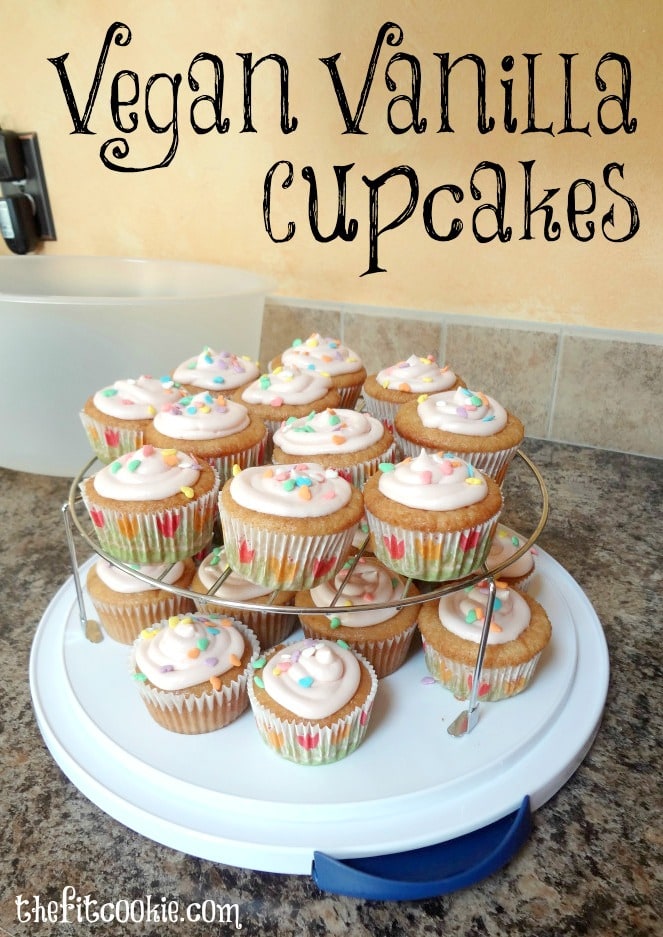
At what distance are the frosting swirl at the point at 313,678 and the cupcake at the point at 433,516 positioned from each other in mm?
129

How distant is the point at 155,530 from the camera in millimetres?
781

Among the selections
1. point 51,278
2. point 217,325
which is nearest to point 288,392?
point 217,325

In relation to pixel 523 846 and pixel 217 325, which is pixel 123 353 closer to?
pixel 217 325

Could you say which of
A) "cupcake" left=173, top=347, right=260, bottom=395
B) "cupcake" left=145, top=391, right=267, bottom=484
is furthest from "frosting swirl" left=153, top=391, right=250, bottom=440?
"cupcake" left=173, top=347, right=260, bottom=395

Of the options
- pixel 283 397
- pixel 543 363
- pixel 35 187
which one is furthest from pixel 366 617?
pixel 35 187

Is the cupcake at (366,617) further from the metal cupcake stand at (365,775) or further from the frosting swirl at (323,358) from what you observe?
the frosting swirl at (323,358)

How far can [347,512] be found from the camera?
73 centimetres

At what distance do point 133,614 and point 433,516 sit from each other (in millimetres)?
395

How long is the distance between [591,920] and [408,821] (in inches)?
6.6

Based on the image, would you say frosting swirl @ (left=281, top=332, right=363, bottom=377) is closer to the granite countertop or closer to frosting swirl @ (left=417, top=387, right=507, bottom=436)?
frosting swirl @ (left=417, top=387, right=507, bottom=436)

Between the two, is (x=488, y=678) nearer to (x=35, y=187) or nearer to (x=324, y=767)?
(x=324, y=767)

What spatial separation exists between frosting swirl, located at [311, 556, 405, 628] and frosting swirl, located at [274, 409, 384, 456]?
0.15m

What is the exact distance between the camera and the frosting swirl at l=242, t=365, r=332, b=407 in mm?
1002

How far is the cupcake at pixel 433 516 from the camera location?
72 cm
